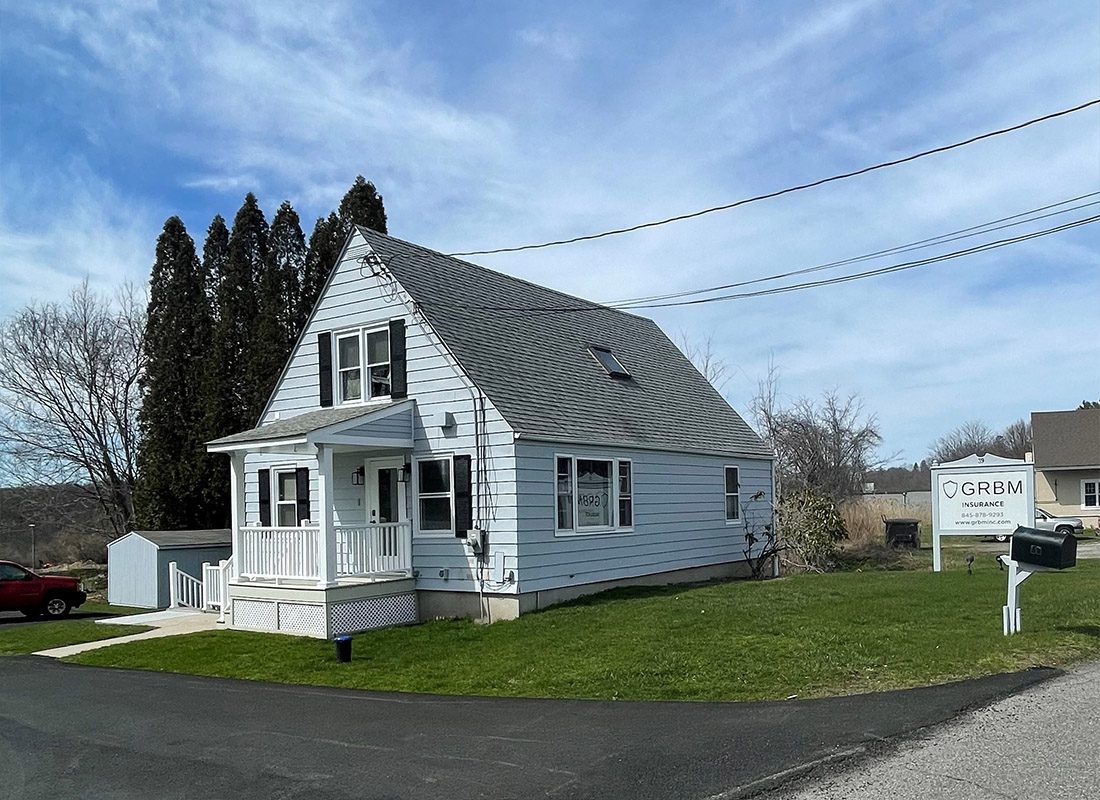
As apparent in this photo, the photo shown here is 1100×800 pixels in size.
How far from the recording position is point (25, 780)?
739 centimetres

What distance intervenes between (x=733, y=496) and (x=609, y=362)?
459 centimetres

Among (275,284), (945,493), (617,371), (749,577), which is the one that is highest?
(275,284)

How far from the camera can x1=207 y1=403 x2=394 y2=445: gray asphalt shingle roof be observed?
15.9m

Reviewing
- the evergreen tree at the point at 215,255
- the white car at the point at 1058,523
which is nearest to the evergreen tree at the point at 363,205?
the evergreen tree at the point at 215,255

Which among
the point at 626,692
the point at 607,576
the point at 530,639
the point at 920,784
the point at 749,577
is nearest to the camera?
the point at 920,784

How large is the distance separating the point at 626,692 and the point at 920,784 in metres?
3.91

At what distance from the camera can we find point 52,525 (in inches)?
1457

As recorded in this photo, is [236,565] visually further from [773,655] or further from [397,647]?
[773,655]

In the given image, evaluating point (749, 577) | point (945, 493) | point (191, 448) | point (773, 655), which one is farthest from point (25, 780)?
point (191, 448)

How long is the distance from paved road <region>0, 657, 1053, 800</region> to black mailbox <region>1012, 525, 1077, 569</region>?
7.26 feet

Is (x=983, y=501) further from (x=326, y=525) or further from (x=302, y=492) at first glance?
(x=302, y=492)

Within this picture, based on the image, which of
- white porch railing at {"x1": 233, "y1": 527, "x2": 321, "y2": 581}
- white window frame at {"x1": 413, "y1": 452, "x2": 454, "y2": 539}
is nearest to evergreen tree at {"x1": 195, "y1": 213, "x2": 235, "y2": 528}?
white porch railing at {"x1": 233, "y1": 527, "x2": 321, "y2": 581}

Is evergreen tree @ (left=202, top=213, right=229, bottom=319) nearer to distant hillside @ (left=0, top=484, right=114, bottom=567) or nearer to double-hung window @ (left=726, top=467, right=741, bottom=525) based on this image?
distant hillside @ (left=0, top=484, right=114, bottom=567)

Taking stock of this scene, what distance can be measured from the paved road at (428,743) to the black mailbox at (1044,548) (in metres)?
2.21
